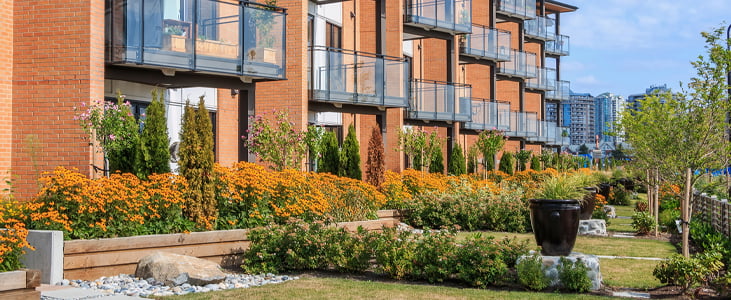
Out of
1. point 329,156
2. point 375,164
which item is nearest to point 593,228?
point 375,164

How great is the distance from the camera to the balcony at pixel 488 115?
37.8 m

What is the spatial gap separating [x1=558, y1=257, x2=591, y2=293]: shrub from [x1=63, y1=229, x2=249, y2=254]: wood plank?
5202mm

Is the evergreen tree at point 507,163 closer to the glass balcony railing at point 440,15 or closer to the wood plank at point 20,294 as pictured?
the glass balcony railing at point 440,15

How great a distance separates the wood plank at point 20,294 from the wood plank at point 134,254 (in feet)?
6.59

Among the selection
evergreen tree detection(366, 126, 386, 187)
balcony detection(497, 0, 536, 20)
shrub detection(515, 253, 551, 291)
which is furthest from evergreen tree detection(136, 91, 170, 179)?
balcony detection(497, 0, 536, 20)

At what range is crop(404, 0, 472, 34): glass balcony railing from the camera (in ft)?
95.7

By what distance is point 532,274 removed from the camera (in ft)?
36.1

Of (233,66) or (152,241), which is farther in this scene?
(233,66)

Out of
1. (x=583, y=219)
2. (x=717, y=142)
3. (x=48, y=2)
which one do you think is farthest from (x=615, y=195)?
(x=48, y=2)

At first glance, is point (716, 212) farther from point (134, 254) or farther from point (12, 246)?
point (12, 246)

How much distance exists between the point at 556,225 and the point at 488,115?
2714cm

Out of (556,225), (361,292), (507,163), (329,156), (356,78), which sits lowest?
(361,292)

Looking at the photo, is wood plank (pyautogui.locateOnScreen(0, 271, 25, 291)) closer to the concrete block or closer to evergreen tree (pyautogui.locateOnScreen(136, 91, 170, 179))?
the concrete block

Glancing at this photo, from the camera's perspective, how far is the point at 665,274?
37.0 feet
